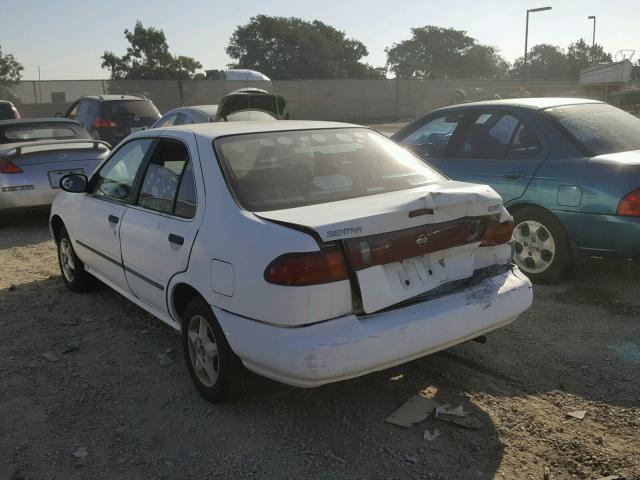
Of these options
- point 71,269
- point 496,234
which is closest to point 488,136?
point 496,234

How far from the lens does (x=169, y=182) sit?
3.77 m

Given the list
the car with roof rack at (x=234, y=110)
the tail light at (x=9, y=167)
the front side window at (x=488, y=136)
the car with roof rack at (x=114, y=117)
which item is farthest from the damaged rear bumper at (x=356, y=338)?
the car with roof rack at (x=114, y=117)

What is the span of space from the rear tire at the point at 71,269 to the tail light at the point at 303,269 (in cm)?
317

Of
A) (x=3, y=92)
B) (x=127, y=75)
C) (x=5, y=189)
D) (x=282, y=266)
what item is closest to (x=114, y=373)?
(x=282, y=266)

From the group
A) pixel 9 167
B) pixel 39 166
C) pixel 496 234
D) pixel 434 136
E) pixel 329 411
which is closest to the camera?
pixel 329 411

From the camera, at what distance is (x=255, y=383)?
3371mm

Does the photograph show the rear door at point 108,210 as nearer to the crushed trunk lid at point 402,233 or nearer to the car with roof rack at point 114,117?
the crushed trunk lid at point 402,233


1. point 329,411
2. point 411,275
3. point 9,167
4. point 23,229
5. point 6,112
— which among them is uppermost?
point 6,112

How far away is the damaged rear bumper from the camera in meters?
2.73

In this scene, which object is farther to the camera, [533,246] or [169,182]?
[533,246]

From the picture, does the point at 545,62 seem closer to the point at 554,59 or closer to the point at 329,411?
the point at 554,59

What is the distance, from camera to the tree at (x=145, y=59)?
53.3 meters

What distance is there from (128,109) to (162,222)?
1054 cm

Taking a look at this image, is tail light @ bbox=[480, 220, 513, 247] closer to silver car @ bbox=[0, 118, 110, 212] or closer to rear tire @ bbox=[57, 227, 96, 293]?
rear tire @ bbox=[57, 227, 96, 293]
